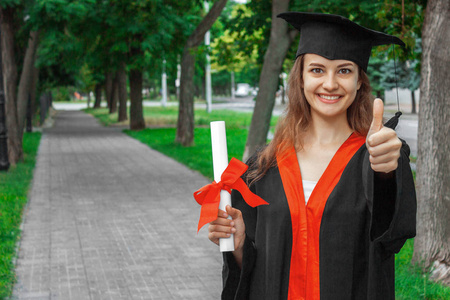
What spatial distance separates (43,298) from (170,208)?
471cm

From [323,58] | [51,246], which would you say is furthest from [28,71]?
[323,58]

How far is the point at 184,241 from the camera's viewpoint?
836cm

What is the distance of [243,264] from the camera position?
244 centimetres

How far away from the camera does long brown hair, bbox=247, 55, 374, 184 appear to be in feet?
8.03

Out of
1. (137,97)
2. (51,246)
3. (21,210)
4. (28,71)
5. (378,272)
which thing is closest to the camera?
(378,272)

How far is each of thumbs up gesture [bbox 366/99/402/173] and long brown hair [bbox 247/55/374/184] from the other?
45 cm

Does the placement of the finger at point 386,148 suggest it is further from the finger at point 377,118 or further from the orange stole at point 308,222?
the orange stole at point 308,222

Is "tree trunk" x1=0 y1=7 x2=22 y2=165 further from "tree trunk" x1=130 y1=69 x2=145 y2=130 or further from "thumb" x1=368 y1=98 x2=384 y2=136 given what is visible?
"thumb" x1=368 y1=98 x2=384 y2=136

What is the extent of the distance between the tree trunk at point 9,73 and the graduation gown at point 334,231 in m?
13.9

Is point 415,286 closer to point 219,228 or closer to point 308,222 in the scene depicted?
point 308,222

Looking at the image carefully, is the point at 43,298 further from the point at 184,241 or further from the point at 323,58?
the point at 323,58

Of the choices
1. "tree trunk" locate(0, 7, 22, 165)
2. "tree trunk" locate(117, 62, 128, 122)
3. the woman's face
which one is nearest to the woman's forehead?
the woman's face

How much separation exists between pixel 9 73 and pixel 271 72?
20.7 ft

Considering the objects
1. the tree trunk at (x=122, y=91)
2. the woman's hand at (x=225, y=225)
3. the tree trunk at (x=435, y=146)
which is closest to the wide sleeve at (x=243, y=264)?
the woman's hand at (x=225, y=225)
